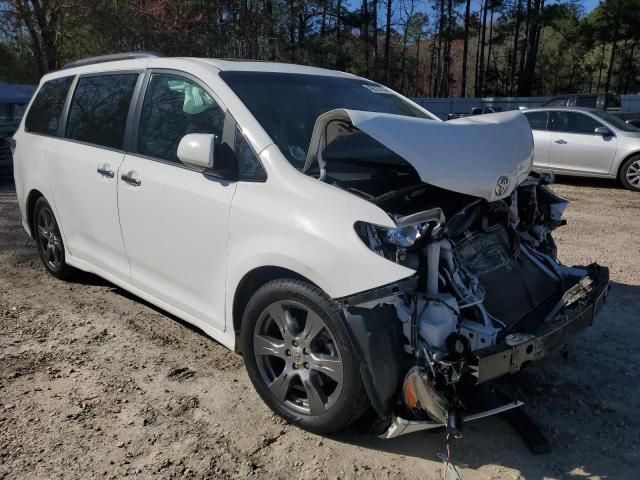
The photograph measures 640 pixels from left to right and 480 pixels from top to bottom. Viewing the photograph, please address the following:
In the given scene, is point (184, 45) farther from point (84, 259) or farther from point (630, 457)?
point (630, 457)

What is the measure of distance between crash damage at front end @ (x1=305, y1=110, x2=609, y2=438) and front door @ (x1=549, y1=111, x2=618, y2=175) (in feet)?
26.6

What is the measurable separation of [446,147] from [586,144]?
9.20m

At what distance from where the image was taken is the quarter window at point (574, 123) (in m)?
11.1

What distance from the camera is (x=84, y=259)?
4699mm

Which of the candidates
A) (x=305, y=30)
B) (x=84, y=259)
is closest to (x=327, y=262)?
(x=84, y=259)

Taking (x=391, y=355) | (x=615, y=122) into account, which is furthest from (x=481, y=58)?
(x=391, y=355)

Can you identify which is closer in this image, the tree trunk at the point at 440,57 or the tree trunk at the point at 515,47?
the tree trunk at the point at 515,47

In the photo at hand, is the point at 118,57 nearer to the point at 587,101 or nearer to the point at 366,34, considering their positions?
the point at 587,101

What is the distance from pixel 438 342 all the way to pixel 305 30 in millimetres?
36235

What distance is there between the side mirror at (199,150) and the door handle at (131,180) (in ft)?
2.23

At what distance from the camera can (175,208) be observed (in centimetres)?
353

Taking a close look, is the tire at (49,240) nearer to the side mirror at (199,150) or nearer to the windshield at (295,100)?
the side mirror at (199,150)

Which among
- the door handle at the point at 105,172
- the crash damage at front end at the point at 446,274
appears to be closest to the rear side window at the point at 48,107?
the door handle at the point at 105,172

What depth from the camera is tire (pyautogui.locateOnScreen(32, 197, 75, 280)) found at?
510 centimetres
